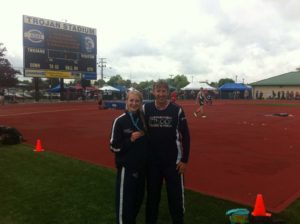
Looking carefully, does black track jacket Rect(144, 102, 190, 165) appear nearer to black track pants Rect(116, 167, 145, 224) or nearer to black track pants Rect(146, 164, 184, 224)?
black track pants Rect(146, 164, 184, 224)

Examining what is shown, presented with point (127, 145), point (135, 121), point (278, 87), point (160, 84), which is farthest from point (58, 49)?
point (278, 87)

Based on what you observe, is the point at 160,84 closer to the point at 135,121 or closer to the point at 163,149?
the point at 135,121

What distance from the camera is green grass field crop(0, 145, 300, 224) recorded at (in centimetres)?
493

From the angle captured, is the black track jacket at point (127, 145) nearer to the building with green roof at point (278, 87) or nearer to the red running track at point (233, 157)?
the red running track at point (233, 157)

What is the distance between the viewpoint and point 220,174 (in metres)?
7.33

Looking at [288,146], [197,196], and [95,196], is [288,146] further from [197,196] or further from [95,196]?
[95,196]

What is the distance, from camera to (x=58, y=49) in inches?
1597

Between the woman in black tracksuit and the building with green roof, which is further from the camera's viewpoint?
the building with green roof

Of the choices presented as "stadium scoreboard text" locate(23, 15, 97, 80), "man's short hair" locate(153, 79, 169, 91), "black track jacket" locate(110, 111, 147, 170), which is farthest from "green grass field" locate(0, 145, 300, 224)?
"stadium scoreboard text" locate(23, 15, 97, 80)

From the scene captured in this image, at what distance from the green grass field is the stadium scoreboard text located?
32.8 meters

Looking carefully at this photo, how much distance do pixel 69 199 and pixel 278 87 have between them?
238 ft

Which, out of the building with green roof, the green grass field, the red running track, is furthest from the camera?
the building with green roof

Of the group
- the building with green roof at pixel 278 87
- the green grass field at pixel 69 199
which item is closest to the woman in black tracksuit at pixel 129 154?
the green grass field at pixel 69 199

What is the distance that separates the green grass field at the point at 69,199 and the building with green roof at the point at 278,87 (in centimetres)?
6405
